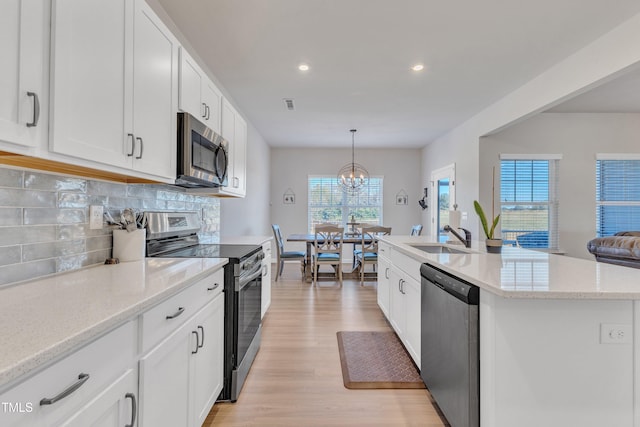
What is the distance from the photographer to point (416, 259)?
85.4 inches

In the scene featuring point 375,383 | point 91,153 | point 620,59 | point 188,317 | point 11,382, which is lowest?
point 375,383

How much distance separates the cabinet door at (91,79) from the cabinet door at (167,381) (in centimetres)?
74

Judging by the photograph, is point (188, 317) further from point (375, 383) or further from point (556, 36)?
point (556, 36)

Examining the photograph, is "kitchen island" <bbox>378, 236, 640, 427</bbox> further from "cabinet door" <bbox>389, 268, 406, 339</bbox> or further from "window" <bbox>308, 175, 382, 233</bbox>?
"window" <bbox>308, 175, 382, 233</bbox>

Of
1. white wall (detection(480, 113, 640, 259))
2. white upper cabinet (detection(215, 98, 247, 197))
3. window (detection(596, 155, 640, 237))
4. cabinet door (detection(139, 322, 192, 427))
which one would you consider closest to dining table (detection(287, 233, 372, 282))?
white upper cabinet (detection(215, 98, 247, 197))

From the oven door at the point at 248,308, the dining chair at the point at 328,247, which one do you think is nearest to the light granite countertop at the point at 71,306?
the oven door at the point at 248,308

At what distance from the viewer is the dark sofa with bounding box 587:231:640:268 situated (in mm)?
2961

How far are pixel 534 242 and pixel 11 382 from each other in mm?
5859

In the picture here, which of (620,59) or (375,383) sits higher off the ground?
(620,59)

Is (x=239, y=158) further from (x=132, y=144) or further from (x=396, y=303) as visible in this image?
(x=396, y=303)

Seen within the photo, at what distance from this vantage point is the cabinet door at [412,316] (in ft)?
7.07

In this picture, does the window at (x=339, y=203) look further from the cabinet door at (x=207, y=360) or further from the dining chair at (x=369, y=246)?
the cabinet door at (x=207, y=360)

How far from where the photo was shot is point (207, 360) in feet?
5.27

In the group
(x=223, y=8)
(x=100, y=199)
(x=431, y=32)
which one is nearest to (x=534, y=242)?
(x=431, y=32)
